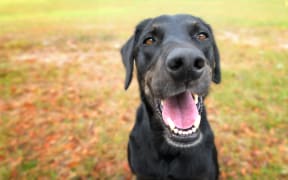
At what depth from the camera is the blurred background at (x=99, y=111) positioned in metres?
4.00

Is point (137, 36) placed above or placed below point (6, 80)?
above

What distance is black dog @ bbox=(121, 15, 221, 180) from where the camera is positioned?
8.12 ft

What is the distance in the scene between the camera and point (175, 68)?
218 centimetres

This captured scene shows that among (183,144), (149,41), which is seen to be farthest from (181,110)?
(149,41)

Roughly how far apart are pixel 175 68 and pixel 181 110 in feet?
2.00

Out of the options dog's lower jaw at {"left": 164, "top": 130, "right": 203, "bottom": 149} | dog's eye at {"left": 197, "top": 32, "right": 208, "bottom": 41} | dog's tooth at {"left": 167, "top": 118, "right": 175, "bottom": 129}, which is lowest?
dog's lower jaw at {"left": 164, "top": 130, "right": 203, "bottom": 149}

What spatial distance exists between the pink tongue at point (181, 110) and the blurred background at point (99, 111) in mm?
1560

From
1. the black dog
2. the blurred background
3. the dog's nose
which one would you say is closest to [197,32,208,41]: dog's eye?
the black dog

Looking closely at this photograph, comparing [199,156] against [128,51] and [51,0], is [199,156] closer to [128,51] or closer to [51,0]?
[128,51]

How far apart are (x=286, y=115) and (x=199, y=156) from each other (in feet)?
9.58

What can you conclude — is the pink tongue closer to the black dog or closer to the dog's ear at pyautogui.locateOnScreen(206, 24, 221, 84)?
the black dog

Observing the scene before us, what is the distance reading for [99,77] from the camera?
7.11 m

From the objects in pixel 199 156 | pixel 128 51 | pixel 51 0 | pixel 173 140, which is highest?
pixel 128 51

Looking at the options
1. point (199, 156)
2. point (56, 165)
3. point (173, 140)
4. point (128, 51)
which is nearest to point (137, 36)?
point (128, 51)
